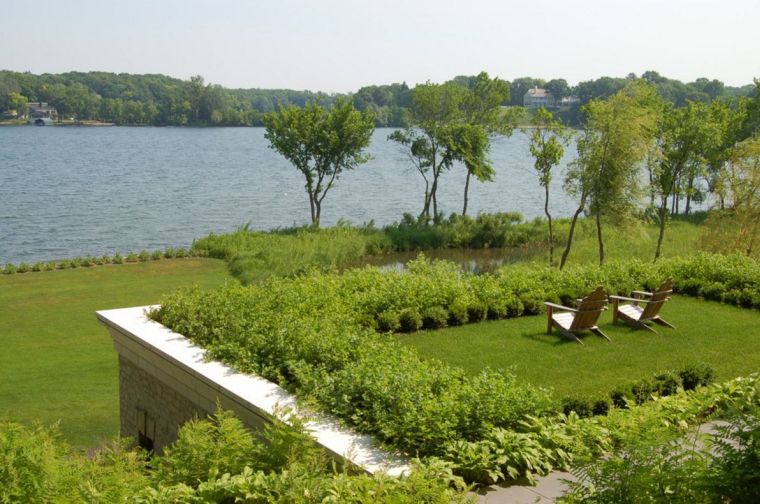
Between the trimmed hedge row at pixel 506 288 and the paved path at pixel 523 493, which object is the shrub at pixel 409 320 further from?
the paved path at pixel 523 493

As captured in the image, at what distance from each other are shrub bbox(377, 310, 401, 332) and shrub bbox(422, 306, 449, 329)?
52 cm

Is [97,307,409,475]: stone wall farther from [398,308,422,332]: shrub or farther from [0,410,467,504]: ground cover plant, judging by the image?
[398,308,422,332]: shrub

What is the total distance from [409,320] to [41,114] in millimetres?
151324

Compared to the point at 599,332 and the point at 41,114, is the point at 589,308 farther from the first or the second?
the point at 41,114

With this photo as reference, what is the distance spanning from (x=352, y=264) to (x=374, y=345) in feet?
67.7

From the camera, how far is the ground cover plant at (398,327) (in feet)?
24.7

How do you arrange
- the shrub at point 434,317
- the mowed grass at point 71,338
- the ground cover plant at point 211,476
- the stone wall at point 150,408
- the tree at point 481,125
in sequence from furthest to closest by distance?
1. the tree at point 481,125
2. the mowed grass at point 71,338
3. the shrub at point 434,317
4. the stone wall at point 150,408
5. the ground cover plant at point 211,476

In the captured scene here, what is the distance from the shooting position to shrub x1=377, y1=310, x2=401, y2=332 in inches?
470

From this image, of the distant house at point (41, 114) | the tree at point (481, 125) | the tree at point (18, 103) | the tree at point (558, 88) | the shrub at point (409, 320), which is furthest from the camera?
the distant house at point (41, 114)

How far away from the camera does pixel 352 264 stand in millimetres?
30312

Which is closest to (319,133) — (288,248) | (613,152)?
(288,248)

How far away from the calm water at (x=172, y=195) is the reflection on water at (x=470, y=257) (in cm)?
1127

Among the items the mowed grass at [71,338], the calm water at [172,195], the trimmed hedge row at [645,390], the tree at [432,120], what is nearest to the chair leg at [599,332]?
the trimmed hedge row at [645,390]

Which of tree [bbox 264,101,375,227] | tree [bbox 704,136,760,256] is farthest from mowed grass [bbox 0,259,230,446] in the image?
tree [bbox 704,136,760,256]
